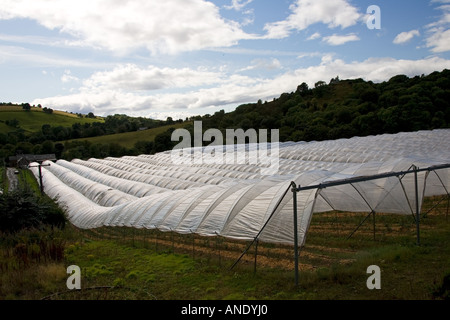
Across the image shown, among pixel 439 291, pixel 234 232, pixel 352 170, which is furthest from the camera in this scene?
pixel 352 170

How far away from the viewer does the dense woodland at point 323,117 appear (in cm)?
6950

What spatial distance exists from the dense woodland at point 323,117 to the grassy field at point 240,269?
191 feet

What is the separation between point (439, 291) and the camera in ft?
26.0

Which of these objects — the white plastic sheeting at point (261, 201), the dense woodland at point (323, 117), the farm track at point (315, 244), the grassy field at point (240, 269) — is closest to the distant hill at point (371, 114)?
the dense woodland at point (323, 117)

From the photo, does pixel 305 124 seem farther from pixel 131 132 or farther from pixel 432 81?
pixel 131 132

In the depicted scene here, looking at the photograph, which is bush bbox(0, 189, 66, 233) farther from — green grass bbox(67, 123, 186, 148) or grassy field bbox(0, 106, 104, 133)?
grassy field bbox(0, 106, 104, 133)

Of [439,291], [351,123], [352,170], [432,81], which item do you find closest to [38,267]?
[439,291]

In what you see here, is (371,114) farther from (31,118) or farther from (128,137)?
(31,118)

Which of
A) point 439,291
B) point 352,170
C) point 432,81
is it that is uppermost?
point 432,81

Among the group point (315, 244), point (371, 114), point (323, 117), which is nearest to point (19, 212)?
point (315, 244)

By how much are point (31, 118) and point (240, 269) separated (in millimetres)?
141401

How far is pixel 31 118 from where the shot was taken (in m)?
131

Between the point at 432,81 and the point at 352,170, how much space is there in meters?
72.1

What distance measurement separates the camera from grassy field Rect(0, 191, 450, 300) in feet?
29.9
